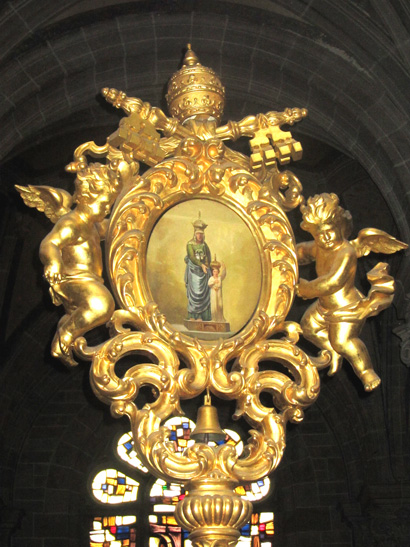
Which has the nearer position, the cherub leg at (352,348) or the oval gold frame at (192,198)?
the oval gold frame at (192,198)

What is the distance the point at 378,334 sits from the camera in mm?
10062

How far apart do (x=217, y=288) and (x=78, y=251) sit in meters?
0.68

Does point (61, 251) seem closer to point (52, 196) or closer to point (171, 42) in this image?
point (52, 196)

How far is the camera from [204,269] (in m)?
4.37

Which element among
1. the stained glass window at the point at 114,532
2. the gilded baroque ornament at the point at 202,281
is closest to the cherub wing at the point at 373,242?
the gilded baroque ornament at the point at 202,281

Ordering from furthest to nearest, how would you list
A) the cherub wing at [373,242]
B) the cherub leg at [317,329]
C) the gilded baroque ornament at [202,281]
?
1. the cherub wing at [373,242]
2. the cherub leg at [317,329]
3. the gilded baroque ornament at [202,281]

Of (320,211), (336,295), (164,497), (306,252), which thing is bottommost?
(164,497)

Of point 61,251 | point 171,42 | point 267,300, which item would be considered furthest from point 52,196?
point 171,42

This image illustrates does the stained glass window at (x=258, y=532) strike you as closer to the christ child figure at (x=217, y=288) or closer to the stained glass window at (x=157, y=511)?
the stained glass window at (x=157, y=511)

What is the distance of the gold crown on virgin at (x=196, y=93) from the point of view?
455cm

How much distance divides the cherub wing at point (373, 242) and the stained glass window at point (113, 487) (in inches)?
284

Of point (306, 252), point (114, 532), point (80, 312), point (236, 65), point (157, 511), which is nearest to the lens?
point (80, 312)

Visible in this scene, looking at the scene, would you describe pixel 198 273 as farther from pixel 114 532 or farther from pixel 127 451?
pixel 127 451

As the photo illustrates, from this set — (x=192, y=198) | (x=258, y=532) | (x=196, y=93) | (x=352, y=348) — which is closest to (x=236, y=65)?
(x=196, y=93)
